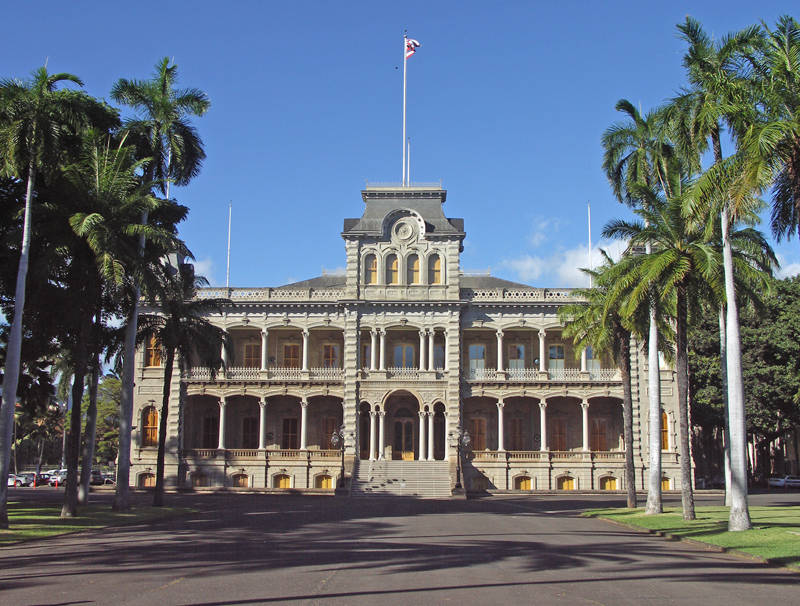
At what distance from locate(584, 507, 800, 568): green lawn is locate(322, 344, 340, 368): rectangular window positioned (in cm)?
2433

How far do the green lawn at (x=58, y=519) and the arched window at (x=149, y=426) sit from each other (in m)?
17.9

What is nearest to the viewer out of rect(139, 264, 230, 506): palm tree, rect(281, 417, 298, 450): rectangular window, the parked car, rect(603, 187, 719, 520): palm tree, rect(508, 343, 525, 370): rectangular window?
rect(603, 187, 719, 520): palm tree

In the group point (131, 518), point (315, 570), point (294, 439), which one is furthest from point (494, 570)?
point (294, 439)

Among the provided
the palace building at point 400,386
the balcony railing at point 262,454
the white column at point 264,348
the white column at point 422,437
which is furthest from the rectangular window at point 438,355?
the white column at point 264,348

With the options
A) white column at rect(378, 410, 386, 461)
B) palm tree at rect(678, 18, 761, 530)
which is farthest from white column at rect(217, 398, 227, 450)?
palm tree at rect(678, 18, 761, 530)

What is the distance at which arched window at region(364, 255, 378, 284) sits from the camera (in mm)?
52094

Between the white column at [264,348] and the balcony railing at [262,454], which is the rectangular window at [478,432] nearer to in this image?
the balcony railing at [262,454]

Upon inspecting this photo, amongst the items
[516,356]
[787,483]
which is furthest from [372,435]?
[787,483]

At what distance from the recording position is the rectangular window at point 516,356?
53406 mm

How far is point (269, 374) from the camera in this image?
5284 cm

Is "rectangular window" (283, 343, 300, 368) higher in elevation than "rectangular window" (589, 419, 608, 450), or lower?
higher

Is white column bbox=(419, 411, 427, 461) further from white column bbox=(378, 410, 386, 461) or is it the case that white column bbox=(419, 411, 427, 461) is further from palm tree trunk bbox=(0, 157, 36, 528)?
palm tree trunk bbox=(0, 157, 36, 528)

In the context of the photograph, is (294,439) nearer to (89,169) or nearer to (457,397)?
(457,397)

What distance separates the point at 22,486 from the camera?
6388 cm
